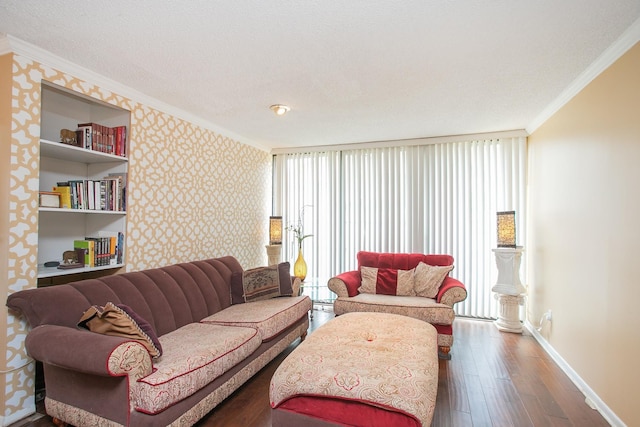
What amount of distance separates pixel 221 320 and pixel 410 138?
363 centimetres

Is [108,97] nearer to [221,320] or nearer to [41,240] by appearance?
[41,240]

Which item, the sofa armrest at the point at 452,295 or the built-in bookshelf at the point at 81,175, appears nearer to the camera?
the built-in bookshelf at the point at 81,175

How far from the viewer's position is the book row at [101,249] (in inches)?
106

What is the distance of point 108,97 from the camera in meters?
2.83

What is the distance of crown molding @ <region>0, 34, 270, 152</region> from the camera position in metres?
2.19

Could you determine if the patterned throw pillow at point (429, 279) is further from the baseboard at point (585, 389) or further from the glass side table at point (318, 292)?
the baseboard at point (585, 389)

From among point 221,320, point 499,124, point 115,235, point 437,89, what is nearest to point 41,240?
point 115,235

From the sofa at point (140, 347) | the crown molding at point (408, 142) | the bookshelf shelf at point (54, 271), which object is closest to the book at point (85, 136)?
the bookshelf shelf at point (54, 271)

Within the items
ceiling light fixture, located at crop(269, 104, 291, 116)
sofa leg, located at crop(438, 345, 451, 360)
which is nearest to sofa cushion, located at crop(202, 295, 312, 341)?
sofa leg, located at crop(438, 345, 451, 360)

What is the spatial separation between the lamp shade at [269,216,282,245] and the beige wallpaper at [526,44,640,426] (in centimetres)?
352

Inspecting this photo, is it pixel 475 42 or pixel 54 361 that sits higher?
pixel 475 42

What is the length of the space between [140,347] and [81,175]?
2.17m

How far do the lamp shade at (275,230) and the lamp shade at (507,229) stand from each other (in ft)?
10.2

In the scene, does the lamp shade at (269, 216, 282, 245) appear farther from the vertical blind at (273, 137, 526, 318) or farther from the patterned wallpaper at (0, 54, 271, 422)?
the vertical blind at (273, 137, 526, 318)
